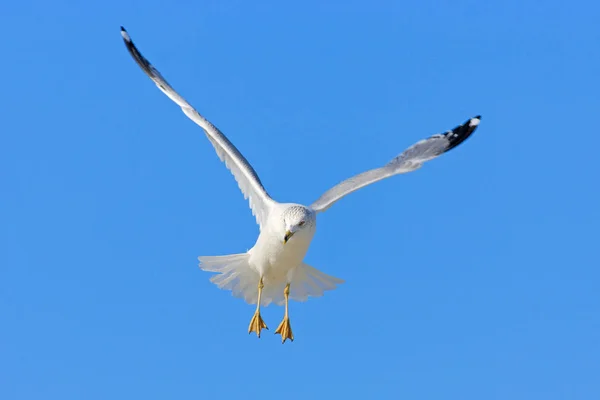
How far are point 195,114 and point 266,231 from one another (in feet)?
6.32

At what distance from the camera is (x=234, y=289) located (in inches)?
395

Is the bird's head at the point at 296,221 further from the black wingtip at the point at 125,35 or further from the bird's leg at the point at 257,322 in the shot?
the black wingtip at the point at 125,35

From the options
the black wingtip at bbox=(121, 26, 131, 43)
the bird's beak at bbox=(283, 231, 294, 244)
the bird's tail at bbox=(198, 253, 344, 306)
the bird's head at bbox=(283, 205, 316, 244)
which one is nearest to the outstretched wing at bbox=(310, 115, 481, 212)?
the bird's head at bbox=(283, 205, 316, 244)

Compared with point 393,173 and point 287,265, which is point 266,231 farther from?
point 393,173

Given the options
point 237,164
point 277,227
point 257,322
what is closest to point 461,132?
point 237,164

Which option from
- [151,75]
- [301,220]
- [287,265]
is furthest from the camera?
[151,75]

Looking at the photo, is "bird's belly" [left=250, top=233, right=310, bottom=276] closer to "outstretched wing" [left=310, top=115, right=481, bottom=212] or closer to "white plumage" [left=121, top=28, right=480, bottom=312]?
"white plumage" [left=121, top=28, right=480, bottom=312]

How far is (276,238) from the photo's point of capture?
896 centimetres

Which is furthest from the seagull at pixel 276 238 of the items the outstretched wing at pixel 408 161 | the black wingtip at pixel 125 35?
the black wingtip at pixel 125 35

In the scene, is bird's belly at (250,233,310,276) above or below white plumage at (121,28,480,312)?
below

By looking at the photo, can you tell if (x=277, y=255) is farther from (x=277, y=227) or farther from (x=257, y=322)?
(x=257, y=322)

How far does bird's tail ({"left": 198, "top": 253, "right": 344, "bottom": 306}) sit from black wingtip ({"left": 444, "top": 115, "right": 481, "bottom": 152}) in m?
2.08

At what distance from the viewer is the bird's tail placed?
32.4 ft

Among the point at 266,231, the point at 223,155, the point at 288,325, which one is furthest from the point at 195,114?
the point at 288,325
